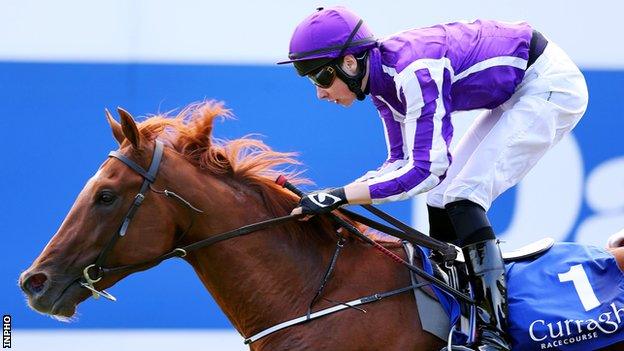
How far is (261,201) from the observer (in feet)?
12.8

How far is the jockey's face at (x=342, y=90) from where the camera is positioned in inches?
151

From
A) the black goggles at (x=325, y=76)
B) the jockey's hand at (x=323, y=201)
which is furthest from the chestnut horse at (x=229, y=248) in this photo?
the black goggles at (x=325, y=76)

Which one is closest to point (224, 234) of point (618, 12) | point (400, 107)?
point (400, 107)

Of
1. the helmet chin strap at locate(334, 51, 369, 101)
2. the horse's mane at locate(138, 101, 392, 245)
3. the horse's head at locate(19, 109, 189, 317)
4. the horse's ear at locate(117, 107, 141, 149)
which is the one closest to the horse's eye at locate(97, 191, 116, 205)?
the horse's head at locate(19, 109, 189, 317)

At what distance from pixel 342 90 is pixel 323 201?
0.45 m

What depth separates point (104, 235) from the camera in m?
3.67

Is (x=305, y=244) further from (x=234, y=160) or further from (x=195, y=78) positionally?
(x=195, y=78)

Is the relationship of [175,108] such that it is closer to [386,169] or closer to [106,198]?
[386,169]

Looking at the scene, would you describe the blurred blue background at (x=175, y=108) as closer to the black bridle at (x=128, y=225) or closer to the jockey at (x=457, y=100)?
the jockey at (x=457, y=100)

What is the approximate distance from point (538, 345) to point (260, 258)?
1.05 meters

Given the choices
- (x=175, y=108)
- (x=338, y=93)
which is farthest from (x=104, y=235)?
(x=175, y=108)
